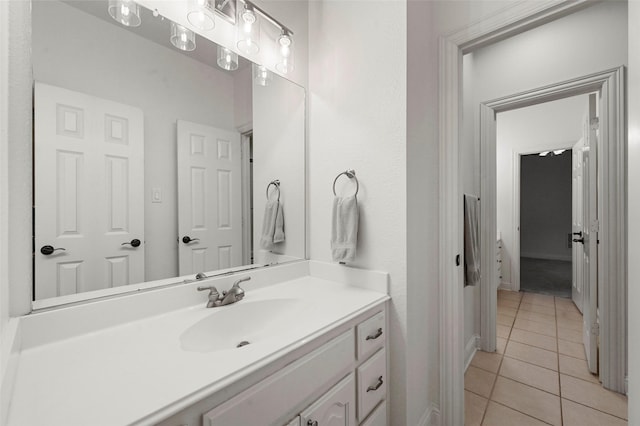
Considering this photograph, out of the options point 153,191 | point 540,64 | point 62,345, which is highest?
point 540,64

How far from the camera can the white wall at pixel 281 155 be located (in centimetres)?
143

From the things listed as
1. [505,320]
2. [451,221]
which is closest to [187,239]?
[451,221]

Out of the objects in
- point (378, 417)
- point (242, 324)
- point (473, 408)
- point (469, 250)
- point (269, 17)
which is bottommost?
point (473, 408)

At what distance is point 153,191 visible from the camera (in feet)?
3.42

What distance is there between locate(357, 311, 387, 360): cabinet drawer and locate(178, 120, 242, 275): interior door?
0.66 metres

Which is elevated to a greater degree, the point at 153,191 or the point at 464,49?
the point at 464,49

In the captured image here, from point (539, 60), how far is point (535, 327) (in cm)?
234

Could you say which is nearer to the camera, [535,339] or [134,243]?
[134,243]

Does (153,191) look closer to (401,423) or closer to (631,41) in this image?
(401,423)

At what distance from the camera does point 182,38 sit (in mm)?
1094

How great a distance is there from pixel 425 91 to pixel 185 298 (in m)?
1.45

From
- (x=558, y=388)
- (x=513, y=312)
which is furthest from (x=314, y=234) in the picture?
(x=513, y=312)

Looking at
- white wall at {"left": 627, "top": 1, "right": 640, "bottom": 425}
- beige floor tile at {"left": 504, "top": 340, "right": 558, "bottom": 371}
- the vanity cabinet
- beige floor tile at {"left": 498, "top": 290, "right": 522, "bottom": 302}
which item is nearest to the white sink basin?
the vanity cabinet

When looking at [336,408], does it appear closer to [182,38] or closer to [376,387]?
[376,387]
